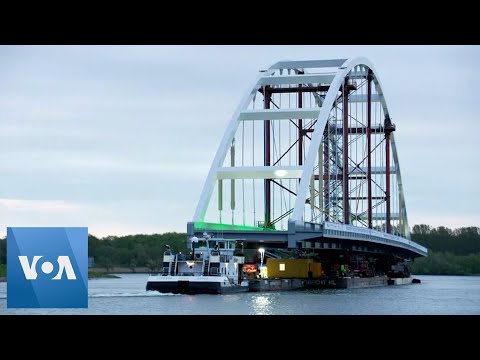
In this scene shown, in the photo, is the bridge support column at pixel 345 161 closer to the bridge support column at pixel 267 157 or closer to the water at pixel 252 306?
the bridge support column at pixel 267 157

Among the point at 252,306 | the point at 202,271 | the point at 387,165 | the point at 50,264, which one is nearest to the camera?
the point at 50,264

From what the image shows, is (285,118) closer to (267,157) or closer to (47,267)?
(267,157)

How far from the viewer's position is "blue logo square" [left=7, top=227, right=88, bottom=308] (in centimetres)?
2569

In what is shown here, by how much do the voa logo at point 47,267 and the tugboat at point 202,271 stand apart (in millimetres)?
38987

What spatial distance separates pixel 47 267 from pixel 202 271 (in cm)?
4128

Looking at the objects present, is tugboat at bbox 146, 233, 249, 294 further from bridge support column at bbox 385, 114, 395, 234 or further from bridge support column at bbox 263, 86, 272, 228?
bridge support column at bbox 385, 114, 395, 234

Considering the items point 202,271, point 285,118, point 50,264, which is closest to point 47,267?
point 50,264

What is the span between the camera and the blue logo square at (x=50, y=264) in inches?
1011

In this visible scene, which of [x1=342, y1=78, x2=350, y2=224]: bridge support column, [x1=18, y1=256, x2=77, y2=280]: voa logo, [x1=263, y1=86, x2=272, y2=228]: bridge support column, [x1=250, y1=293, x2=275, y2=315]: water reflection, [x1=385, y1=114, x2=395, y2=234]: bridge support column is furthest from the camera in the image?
[x1=385, y1=114, x2=395, y2=234]: bridge support column

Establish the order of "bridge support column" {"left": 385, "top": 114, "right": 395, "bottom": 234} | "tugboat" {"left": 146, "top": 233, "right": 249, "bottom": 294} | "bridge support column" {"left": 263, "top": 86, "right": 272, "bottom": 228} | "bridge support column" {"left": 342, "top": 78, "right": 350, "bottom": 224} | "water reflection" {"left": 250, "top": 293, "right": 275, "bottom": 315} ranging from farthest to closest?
"bridge support column" {"left": 385, "top": 114, "right": 395, "bottom": 234} → "bridge support column" {"left": 342, "top": 78, "right": 350, "bottom": 224} → "bridge support column" {"left": 263, "top": 86, "right": 272, "bottom": 228} → "tugboat" {"left": 146, "top": 233, "right": 249, "bottom": 294} → "water reflection" {"left": 250, "top": 293, "right": 275, "bottom": 315}

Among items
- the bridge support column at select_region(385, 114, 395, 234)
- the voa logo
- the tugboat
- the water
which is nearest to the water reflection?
the water

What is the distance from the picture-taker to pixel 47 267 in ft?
87.1
